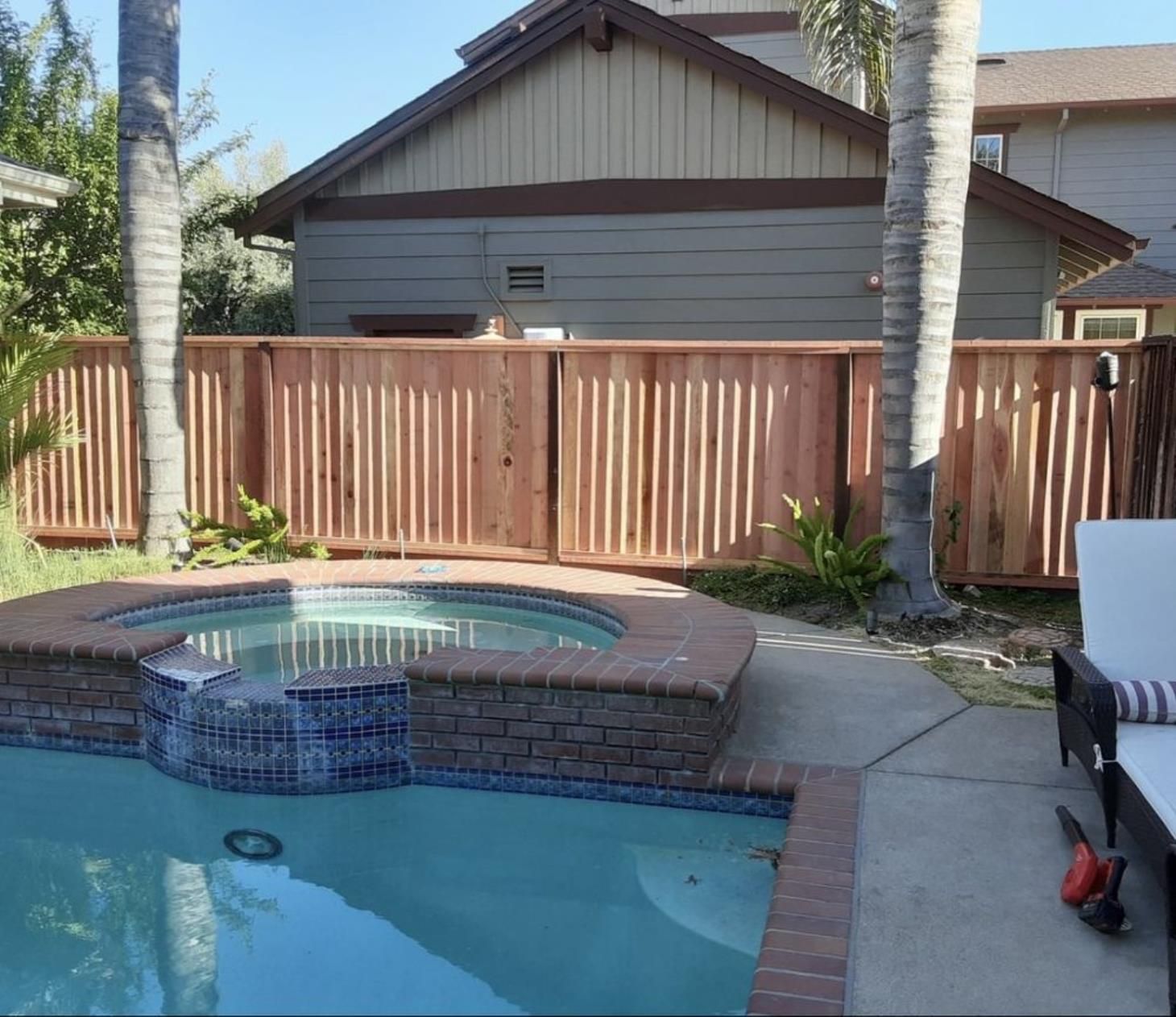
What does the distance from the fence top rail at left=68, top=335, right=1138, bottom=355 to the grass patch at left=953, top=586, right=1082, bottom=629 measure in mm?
1656

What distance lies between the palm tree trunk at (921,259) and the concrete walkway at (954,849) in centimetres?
105

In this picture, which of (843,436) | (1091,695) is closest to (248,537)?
(843,436)

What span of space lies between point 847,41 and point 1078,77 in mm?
5916

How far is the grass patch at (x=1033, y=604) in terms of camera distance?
6518 millimetres

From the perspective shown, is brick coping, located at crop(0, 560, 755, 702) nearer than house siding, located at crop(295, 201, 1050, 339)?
Yes

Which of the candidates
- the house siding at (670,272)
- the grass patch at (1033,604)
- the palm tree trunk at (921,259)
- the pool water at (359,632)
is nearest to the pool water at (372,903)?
the pool water at (359,632)

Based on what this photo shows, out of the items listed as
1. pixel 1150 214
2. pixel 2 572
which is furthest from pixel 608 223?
pixel 1150 214

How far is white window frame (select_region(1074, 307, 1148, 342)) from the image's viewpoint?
15539 millimetres

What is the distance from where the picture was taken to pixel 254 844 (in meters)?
3.90

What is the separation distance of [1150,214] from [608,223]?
10.2 m

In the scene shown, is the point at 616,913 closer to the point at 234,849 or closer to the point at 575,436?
the point at 234,849

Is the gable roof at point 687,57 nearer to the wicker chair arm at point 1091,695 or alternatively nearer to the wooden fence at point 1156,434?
the wooden fence at point 1156,434

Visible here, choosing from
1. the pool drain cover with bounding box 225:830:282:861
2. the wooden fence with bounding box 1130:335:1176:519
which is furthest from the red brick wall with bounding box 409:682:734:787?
the wooden fence with bounding box 1130:335:1176:519

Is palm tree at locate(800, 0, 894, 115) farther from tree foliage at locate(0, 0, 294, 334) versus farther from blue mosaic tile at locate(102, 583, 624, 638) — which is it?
blue mosaic tile at locate(102, 583, 624, 638)
